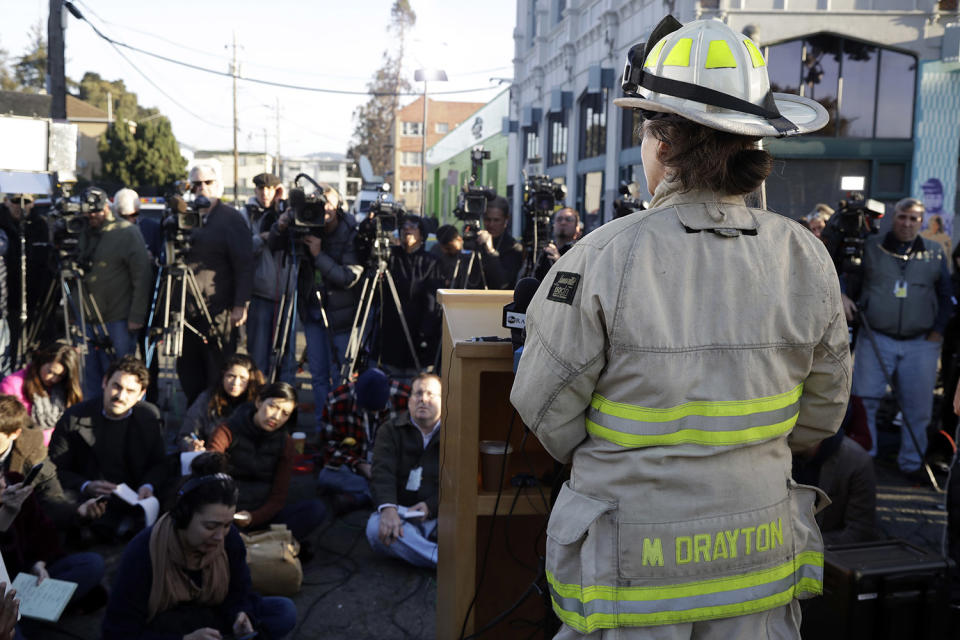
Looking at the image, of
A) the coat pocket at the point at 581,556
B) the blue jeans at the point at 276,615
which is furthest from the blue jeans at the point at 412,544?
the coat pocket at the point at 581,556

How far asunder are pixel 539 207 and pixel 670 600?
4897mm

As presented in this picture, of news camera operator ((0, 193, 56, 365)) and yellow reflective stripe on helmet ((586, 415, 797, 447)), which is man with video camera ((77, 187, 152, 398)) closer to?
news camera operator ((0, 193, 56, 365))

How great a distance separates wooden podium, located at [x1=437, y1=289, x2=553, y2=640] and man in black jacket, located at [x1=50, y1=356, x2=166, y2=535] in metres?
2.71

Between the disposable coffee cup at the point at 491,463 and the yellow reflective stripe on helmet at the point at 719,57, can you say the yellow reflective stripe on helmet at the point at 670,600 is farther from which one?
the yellow reflective stripe on helmet at the point at 719,57

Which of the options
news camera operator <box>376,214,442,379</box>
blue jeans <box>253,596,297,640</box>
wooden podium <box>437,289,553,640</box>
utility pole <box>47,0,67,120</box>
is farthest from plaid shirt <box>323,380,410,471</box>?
utility pole <box>47,0,67,120</box>

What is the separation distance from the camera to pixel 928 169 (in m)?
11.2

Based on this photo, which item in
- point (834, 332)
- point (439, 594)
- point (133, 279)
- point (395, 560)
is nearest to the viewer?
point (834, 332)

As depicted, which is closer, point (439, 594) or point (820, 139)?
point (439, 594)

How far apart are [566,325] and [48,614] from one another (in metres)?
2.88

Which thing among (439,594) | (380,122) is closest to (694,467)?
(439,594)

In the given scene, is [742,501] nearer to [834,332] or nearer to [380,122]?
[834,332]

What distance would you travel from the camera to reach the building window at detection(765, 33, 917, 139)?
11.4 metres

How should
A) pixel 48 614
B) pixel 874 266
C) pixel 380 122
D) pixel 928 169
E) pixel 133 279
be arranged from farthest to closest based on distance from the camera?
1. pixel 380 122
2. pixel 928 169
3. pixel 133 279
4. pixel 874 266
5. pixel 48 614

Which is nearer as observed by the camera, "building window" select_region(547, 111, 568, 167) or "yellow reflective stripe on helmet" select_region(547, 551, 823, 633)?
"yellow reflective stripe on helmet" select_region(547, 551, 823, 633)
